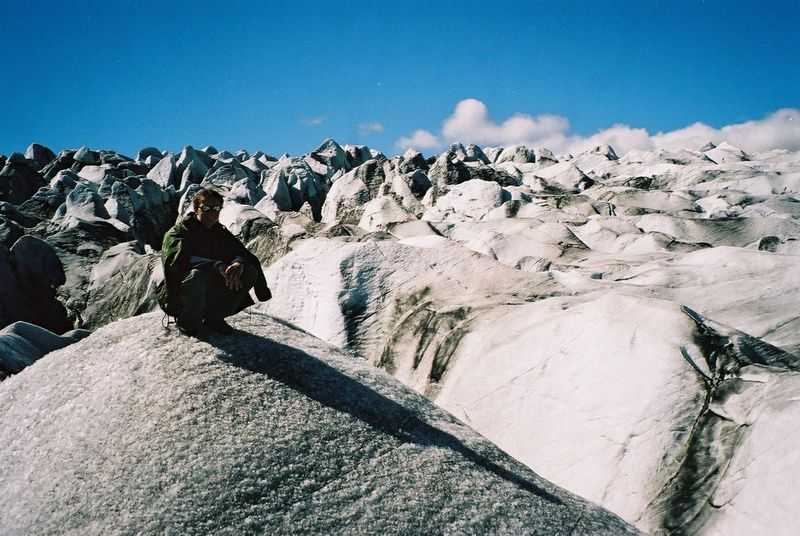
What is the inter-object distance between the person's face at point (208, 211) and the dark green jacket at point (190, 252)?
7 centimetres

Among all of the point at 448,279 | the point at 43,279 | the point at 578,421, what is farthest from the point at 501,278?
the point at 43,279

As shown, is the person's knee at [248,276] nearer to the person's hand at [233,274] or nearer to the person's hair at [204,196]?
the person's hand at [233,274]

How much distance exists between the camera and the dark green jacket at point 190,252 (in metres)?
6.26

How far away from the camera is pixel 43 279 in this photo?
20875 mm

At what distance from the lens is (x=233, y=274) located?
20.4ft

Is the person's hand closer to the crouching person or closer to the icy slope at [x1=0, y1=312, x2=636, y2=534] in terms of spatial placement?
the crouching person

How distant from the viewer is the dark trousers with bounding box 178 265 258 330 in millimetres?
6191

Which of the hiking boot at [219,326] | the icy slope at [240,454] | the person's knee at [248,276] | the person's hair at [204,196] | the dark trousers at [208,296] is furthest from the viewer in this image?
the hiking boot at [219,326]

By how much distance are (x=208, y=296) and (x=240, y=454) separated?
2.14m

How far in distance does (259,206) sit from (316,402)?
32726 millimetres

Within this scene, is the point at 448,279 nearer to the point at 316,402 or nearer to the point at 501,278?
the point at 501,278

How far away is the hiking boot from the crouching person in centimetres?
3

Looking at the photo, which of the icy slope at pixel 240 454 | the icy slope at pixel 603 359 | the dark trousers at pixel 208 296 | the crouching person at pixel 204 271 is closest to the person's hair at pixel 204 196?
the crouching person at pixel 204 271

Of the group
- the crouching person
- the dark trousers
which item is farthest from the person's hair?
the dark trousers
